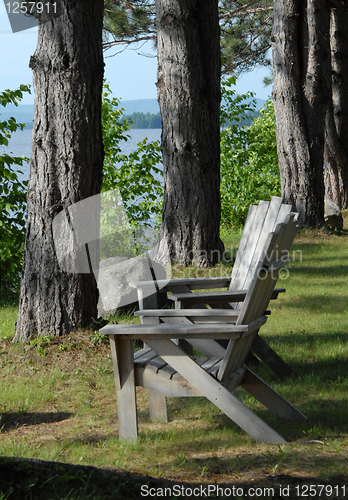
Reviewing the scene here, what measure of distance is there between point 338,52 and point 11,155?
10.1 metres

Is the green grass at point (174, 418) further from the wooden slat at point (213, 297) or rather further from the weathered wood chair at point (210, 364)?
the wooden slat at point (213, 297)

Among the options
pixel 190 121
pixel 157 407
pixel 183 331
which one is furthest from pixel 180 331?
pixel 190 121

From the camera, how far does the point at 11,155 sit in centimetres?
743

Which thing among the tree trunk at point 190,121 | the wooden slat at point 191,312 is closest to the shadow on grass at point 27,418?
the wooden slat at point 191,312

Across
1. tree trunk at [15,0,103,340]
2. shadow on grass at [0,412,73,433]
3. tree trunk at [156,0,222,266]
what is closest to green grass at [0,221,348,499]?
shadow on grass at [0,412,73,433]

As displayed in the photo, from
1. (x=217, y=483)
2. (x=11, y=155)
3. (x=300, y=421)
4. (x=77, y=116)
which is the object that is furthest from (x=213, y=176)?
(x=217, y=483)

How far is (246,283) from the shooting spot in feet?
13.7

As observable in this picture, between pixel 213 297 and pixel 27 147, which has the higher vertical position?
pixel 27 147

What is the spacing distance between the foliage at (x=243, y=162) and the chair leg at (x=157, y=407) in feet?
45.9

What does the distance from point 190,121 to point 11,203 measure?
272 centimetres

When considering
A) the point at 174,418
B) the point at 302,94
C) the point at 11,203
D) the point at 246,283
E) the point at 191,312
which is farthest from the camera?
the point at 302,94

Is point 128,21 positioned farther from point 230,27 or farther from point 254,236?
point 254,236

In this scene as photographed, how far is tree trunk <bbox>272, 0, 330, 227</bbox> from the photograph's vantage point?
413 inches

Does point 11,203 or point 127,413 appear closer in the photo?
point 127,413
